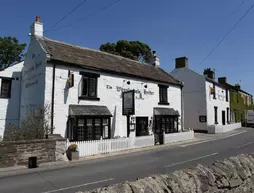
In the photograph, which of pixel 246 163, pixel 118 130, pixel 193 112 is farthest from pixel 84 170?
pixel 193 112

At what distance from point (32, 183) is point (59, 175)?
50.3 inches

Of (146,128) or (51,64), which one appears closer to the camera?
(51,64)

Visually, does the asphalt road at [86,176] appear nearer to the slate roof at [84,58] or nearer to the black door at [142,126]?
the black door at [142,126]

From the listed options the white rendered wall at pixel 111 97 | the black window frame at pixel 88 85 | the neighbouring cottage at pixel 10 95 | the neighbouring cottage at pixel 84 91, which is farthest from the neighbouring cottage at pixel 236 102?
the neighbouring cottage at pixel 10 95

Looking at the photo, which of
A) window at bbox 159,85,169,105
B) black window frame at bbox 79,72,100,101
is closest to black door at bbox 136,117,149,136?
window at bbox 159,85,169,105

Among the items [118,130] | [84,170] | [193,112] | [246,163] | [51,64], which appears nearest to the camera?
[246,163]

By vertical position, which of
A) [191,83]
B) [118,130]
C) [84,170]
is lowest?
[84,170]

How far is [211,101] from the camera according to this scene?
30.2 m

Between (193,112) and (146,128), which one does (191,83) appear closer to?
(193,112)

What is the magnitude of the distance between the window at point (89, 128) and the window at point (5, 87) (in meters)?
7.68

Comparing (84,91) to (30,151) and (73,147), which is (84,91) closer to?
(73,147)

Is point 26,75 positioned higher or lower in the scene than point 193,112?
higher

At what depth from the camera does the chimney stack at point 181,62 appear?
A: 31289 mm

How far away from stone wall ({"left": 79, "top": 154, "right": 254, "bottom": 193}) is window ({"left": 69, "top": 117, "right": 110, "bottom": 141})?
11417 mm
